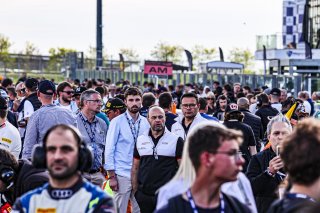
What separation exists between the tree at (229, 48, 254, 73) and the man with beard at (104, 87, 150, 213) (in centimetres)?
7169

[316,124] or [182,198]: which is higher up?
[316,124]

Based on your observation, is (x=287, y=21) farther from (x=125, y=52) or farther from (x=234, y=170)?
(x=234, y=170)

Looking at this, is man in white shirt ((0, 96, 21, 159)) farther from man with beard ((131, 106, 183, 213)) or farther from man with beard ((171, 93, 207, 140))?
man with beard ((171, 93, 207, 140))

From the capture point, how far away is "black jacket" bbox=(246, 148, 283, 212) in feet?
27.7

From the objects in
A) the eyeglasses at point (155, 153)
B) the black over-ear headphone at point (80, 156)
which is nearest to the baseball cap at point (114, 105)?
the eyeglasses at point (155, 153)

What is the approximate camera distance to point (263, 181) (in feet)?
27.7

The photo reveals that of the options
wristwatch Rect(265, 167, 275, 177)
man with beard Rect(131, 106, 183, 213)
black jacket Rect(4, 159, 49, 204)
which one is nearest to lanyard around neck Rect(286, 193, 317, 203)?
black jacket Rect(4, 159, 49, 204)

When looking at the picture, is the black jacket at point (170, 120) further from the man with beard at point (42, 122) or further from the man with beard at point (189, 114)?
the man with beard at point (42, 122)

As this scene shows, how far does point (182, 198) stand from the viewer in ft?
17.1

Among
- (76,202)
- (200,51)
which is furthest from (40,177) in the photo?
(200,51)

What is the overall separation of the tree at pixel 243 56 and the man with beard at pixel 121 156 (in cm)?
7169

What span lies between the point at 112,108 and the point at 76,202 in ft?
27.8

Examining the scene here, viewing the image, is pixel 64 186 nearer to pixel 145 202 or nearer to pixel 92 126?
pixel 145 202

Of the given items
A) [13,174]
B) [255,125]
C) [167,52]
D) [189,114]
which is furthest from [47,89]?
[167,52]
